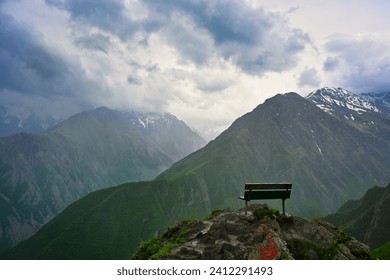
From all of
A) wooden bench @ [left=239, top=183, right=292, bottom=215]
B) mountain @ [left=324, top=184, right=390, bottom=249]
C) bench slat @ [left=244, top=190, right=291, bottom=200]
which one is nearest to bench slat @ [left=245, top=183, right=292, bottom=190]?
wooden bench @ [left=239, top=183, right=292, bottom=215]

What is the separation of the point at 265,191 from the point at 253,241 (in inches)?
185

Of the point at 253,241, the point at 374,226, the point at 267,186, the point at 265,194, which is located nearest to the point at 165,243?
the point at 253,241

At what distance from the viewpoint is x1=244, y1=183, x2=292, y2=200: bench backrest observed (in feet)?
77.0

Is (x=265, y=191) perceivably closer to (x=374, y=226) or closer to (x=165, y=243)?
(x=165, y=243)

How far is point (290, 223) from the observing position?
23062mm

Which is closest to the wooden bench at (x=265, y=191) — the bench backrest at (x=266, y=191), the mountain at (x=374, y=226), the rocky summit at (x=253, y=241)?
the bench backrest at (x=266, y=191)

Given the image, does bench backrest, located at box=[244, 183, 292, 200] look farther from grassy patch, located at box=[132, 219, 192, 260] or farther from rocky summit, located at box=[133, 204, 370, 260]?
grassy patch, located at box=[132, 219, 192, 260]

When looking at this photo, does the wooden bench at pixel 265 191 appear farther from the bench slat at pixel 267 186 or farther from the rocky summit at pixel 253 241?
the rocky summit at pixel 253 241

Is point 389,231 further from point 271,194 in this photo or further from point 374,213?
point 271,194

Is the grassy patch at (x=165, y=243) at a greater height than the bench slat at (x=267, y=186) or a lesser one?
lesser

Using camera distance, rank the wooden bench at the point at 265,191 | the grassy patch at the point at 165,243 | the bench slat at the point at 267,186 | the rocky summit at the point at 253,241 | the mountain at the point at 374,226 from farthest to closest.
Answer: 1. the mountain at the point at 374,226
2. the wooden bench at the point at 265,191
3. the bench slat at the point at 267,186
4. the grassy patch at the point at 165,243
5. the rocky summit at the point at 253,241

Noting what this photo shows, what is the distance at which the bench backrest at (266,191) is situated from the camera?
77.0 ft

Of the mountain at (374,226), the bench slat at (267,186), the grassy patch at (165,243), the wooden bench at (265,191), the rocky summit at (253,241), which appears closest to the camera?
the rocky summit at (253,241)
